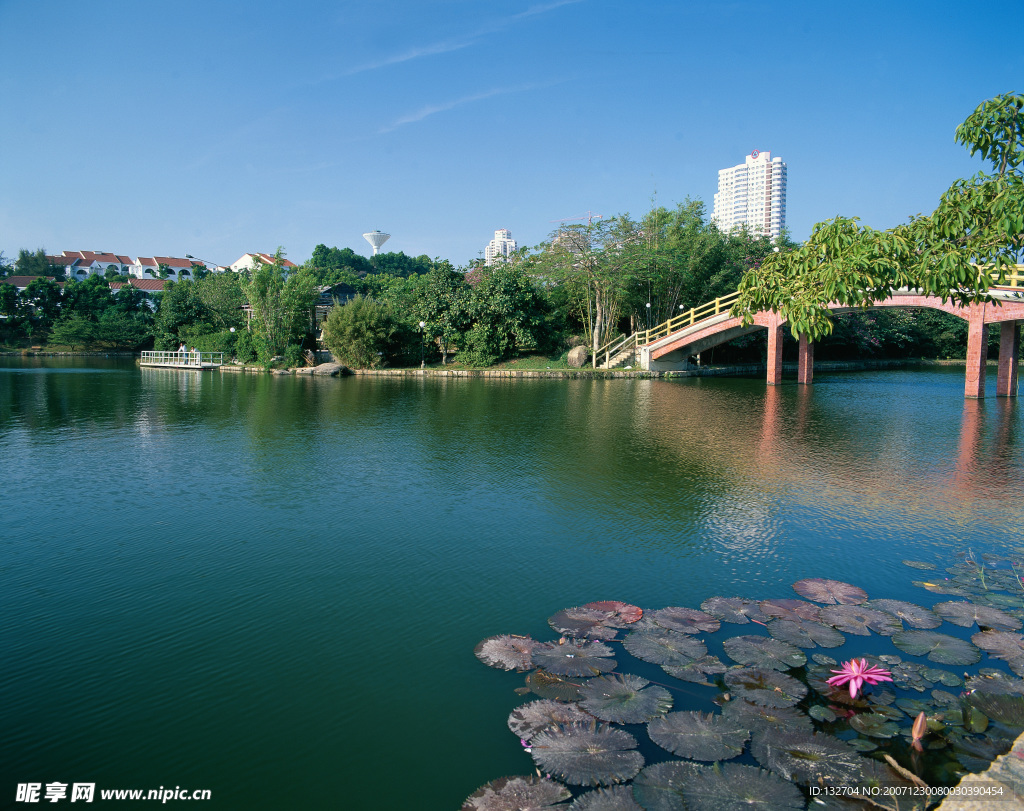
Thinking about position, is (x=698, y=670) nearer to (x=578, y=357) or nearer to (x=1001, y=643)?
(x=1001, y=643)

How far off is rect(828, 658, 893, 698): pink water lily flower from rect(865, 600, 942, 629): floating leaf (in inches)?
42.3

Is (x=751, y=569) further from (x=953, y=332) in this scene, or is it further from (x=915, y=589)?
(x=953, y=332)

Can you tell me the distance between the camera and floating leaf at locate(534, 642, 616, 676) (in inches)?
161

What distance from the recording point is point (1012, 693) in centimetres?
378

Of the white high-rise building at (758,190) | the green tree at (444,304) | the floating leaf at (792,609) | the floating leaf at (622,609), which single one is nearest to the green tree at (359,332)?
the green tree at (444,304)

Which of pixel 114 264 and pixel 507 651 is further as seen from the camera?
pixel 114 264

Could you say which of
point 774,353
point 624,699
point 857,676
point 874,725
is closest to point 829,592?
point 857,676

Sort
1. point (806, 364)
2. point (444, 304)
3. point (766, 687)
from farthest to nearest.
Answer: point (444, 304)
point (806, 364)
point (766, 687)

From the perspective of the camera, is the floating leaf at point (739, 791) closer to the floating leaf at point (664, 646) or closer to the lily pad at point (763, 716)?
the lily pad at point (763, 716)

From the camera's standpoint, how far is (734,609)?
493 centimetres

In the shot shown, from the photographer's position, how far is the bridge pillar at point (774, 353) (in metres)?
24.0

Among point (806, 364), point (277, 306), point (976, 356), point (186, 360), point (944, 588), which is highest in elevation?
point (277, 306)

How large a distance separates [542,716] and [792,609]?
7.58 ft

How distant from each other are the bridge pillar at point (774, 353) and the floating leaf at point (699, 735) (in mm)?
22022
